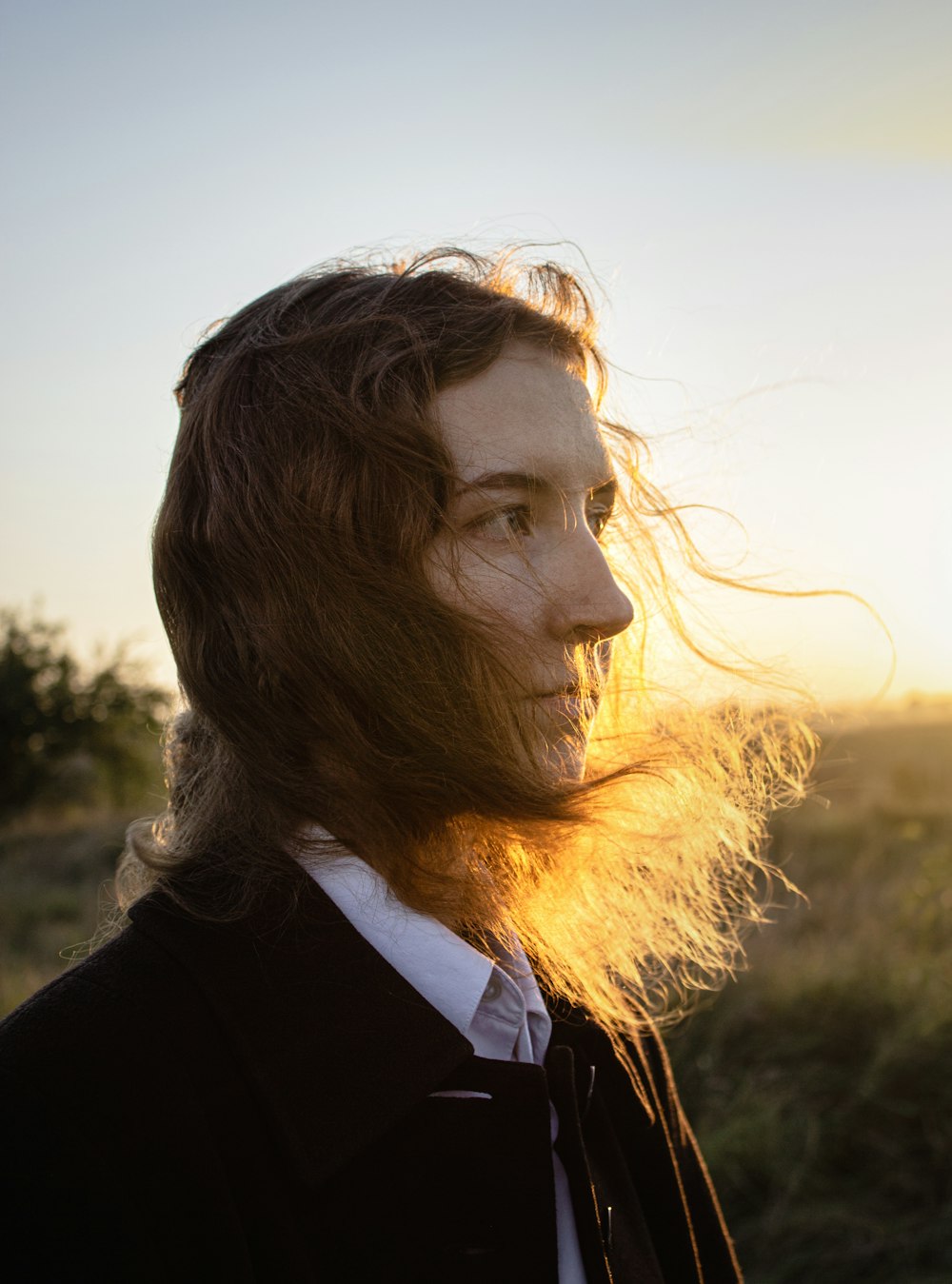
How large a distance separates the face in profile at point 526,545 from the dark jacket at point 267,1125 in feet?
1.69

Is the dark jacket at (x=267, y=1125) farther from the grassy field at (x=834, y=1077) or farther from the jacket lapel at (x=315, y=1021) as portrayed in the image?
the grassy field at (x=834, y=1077)

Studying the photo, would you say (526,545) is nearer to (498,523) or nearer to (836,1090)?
(498,523)

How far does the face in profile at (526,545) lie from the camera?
1.49 m

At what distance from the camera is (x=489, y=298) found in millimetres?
1697

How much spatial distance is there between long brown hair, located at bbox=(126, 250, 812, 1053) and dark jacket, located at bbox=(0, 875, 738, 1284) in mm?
142

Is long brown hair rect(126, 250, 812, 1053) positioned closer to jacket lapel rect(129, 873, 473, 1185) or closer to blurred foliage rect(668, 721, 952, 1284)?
jacket lapel rect(129, 873, 473, 1185)

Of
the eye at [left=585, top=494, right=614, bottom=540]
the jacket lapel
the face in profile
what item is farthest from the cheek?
the jacket lapel

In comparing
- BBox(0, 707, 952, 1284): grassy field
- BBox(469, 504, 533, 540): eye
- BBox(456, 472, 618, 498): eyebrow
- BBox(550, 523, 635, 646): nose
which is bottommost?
BBox(0, 707, 952, 1284): grassy field

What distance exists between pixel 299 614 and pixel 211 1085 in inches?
27.1

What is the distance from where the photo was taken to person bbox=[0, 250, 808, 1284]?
1126 mm

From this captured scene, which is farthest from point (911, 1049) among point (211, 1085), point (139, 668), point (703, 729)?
point (139, 668)

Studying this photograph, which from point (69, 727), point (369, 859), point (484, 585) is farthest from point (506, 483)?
point (69, 727)

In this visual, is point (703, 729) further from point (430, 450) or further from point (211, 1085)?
point (211, 1085)

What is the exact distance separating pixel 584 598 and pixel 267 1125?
3.04ft
